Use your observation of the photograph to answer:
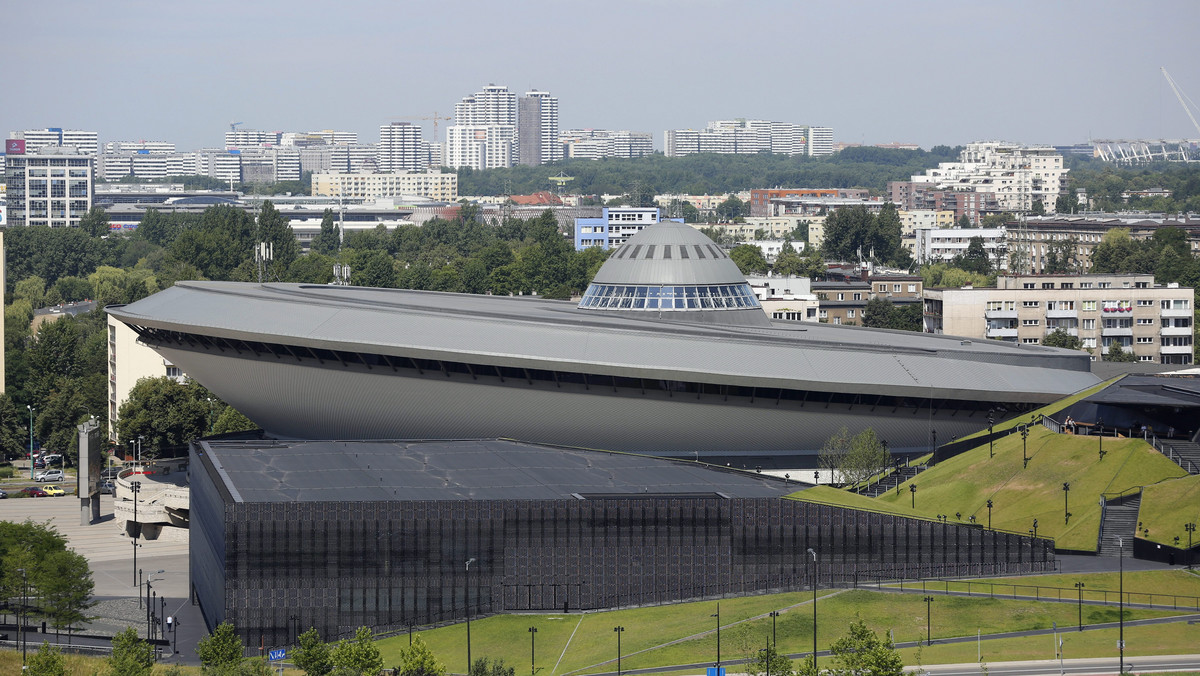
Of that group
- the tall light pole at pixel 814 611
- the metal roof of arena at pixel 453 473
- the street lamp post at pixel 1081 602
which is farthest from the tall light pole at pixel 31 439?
the street lamp post at pixel 1081 602

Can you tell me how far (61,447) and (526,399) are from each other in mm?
65347

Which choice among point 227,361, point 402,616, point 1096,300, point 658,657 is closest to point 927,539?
point 658,657

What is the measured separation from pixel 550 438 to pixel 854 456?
17.6 m

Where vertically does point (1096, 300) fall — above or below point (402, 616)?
above

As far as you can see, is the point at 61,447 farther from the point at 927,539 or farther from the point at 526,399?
the point at 927,539

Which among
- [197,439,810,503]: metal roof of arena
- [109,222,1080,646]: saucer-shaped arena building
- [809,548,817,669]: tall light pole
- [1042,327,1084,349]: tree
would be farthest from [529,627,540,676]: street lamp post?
[1042,327,1084,349]: tree

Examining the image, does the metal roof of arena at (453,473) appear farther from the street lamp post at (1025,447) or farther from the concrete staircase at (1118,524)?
the concrete staircase at (1118,524)

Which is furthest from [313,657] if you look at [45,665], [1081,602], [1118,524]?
[1118,524]

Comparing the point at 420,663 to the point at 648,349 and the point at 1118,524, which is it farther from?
the point at 1118,524

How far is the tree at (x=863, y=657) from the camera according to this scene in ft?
177

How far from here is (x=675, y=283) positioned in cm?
10325

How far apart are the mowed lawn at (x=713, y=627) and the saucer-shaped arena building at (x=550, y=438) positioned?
223 centimetres

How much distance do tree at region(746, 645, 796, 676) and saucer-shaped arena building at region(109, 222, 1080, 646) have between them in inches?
284

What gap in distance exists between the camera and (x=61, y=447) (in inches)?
5423
